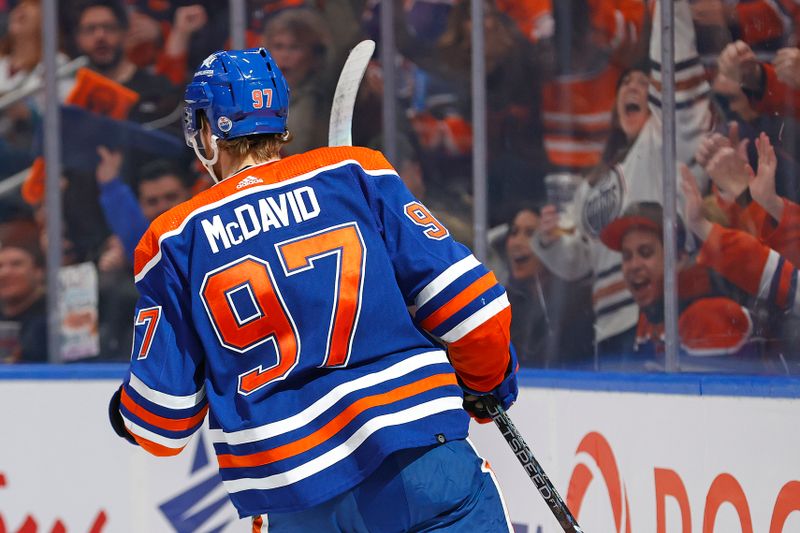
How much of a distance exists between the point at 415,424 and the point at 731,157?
158cm

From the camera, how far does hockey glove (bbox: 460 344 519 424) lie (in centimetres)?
227

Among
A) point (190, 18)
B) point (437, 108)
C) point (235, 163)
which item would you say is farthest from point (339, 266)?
point (190, 18)

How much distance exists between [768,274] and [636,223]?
18.4 inches

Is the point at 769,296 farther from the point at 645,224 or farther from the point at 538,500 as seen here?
the point at 538,500

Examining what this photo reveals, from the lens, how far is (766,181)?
323 cm

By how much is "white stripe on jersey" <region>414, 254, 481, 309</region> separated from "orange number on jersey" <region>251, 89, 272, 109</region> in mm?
381

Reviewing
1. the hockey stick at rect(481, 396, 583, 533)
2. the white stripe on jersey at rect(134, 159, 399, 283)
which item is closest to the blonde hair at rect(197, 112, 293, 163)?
the white stripe on jersey at rect(134, 159, 399, 283)

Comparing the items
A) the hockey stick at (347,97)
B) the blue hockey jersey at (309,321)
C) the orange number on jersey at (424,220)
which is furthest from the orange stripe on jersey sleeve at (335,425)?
the hockey stick at (347,97)

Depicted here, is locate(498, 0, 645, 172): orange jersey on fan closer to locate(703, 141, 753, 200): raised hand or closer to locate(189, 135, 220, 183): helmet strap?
locate(703, 141, 753, 200): raised hand

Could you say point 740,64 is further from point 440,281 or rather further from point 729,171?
point 440,281

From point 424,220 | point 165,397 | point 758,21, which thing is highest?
point 758,21

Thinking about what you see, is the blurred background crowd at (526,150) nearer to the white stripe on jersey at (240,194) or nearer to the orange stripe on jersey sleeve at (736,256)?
the orange stripe on jersey sleeve at (736,256)

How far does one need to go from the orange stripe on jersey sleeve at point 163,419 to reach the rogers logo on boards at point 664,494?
127 cm

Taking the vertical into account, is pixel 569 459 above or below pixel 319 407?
below
